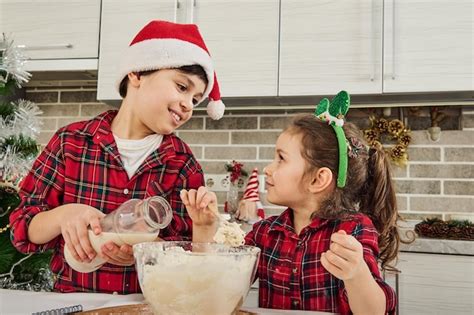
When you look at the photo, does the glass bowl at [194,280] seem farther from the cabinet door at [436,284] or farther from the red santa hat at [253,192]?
the red santa hat at [253,192]

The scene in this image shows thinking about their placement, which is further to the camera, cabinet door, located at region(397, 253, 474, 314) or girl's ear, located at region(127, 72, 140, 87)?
cabinet door, located at region(397, 253, 474, 314)

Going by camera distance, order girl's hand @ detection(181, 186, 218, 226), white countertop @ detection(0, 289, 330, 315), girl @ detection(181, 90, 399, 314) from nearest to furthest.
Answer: white countertop @ detection(0, 289, 330, 315)
girl's hand @ detection(181, 186, 218, 226)
girl @ detection(181, 90, 399, 314)

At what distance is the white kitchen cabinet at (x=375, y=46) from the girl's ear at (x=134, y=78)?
97 cm

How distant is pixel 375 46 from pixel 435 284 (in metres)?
0.97

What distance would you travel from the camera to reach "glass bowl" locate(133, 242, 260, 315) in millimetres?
686

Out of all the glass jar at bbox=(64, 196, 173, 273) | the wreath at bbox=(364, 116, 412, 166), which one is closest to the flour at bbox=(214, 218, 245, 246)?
the glass jar at bbox=(64, 196, 173, 273)

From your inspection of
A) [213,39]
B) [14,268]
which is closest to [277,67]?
[213,39]

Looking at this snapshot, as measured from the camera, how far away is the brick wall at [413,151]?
2.26m

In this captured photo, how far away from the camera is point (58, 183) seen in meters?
1.19

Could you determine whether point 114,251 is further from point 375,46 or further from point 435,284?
point 375,46

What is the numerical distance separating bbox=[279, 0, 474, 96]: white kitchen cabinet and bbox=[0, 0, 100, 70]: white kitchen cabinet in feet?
3.02

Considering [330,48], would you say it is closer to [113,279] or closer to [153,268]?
[113,279]

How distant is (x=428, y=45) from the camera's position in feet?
6.66

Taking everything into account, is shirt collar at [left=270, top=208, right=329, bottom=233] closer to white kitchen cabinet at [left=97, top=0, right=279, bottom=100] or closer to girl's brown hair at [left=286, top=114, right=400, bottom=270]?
girl's brown hair at [left=286, top=114, right=400, bottom=270]
